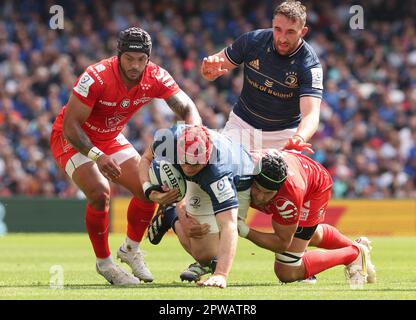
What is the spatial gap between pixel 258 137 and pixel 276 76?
2.45ft

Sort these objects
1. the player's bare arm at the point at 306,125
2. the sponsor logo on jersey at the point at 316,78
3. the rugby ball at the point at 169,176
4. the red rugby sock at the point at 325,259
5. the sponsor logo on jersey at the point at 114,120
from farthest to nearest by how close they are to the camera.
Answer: the sponsor logo on jersey at the point at 316,78 < the sponsor logo on jersey at the point at 114,120 < the red rugby sock at the point at 325,259 < the player's bare arm at the point at 306,125 < the rugby ball at the point at 169,176

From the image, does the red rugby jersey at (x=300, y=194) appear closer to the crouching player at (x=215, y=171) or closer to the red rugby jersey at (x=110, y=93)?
the crouching player at (x=215, y=171)

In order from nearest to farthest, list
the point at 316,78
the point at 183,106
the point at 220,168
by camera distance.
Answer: the point at 220,168, the point at 183,106, the point at 316,78

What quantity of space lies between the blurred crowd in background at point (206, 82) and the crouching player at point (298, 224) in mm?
10740

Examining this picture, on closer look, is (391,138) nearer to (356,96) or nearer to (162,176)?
(356,96)

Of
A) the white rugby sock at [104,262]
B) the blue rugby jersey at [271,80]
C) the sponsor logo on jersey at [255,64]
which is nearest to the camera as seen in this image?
the white rugby sock at [104,262]

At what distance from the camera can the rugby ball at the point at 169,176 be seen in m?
8.84

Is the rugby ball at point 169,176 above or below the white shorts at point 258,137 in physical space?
above

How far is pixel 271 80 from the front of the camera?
1091 centimetres

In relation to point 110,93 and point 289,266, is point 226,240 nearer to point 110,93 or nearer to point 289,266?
point 289,266

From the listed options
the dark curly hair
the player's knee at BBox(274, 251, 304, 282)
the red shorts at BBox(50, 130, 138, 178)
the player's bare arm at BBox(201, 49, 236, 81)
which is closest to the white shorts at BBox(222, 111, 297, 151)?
the player's bare arm at BBox(201, 49, 236, 81)

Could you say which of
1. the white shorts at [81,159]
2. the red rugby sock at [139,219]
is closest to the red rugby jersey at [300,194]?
the red rugby sock at [139,219]

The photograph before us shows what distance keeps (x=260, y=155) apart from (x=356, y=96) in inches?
536

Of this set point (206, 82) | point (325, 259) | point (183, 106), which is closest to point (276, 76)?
point (183, 106)
